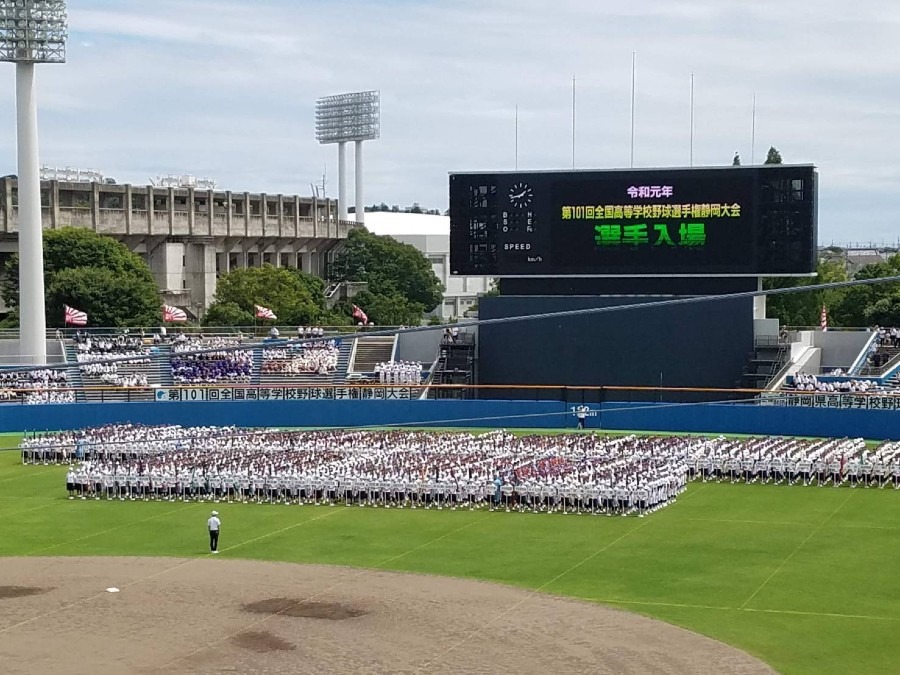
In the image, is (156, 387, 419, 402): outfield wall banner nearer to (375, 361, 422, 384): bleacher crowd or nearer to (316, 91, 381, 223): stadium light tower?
(375, 361, 422, 384): bleacher crowd

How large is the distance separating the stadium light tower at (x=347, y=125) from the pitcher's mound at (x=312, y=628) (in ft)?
294

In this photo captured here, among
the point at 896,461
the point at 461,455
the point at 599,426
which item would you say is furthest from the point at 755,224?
the point at 461,455

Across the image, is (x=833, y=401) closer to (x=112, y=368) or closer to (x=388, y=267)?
(x=112, y=368)

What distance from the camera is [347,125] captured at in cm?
11494

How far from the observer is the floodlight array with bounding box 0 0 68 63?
52450mm

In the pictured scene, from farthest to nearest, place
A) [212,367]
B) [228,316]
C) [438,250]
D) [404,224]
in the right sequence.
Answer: [404,224] → [438,250] → [228,316] → [212,367]

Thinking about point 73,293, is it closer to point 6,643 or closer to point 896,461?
point 896,461

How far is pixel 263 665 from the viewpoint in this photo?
18094 mm

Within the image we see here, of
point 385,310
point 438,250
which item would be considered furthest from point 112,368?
point 438,250

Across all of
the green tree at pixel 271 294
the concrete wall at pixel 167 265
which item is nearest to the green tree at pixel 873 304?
the green tree at pixel 271 294

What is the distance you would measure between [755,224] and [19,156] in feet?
89.8

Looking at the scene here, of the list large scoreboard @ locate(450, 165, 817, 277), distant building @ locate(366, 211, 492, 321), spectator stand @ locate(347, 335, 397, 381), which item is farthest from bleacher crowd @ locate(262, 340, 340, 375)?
distant building @ locate(366, 211, 492, 321)

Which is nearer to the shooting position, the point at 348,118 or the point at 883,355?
the point at 883,355

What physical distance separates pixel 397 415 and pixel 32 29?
20.6 meters
